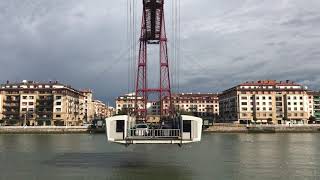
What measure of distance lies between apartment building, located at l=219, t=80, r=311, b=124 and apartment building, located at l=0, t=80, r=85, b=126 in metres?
49.9

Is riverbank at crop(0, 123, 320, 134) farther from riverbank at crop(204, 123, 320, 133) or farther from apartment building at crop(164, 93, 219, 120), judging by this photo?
apartment building at crop(164, 93, 219, 120)

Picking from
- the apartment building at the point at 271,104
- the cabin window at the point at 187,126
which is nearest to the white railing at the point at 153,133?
the cabin window at the point at 187,126

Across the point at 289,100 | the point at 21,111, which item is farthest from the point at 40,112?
the point at 289,100

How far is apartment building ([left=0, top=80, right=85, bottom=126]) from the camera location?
120812 mm

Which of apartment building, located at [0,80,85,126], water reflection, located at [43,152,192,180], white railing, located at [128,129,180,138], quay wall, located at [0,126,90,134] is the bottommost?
water reflection, located at [43,152,192,180]

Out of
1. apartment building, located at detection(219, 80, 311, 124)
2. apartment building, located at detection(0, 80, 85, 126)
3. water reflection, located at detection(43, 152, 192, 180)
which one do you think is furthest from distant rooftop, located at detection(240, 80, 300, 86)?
water reflection, located at detection(43, 152, 192, 180)

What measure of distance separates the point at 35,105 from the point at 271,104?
6644 centimetres

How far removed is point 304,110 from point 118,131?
360 feet

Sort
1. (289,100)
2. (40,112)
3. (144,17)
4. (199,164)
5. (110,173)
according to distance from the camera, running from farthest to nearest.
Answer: (289,100) → (40,112) → (144,17) → (199,164) → (110,173)

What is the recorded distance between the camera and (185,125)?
2848cm

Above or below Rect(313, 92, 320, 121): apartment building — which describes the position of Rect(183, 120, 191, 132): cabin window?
below

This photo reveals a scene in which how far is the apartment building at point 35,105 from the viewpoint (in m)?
121

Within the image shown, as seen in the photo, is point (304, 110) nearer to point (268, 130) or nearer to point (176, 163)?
point (268, 130)

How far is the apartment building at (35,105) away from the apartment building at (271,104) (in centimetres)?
4995
